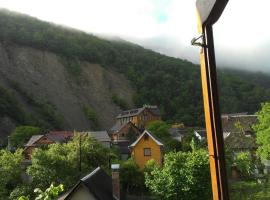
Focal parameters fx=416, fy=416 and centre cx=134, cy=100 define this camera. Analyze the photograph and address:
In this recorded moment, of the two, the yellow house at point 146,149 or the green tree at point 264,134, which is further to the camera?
the yellow house at point 146,149

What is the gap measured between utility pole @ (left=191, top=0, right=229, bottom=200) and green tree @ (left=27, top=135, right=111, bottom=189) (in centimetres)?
2719

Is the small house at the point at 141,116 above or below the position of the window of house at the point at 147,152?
above

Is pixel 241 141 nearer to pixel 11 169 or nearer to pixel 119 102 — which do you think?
pixel 11 169

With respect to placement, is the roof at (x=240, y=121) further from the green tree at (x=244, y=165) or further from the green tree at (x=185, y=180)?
the green tree at (x=185, y=180)

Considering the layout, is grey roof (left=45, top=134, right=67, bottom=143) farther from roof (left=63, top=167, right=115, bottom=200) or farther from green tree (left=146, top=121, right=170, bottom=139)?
roof (left=63, top=167, right=115, bottom=200)

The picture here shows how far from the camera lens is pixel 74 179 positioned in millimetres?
29766

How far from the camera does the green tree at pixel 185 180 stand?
2194 cm

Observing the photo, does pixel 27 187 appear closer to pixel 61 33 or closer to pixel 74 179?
pixel 74 179

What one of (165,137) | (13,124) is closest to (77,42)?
(13,124)

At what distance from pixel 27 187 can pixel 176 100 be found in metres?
81.3

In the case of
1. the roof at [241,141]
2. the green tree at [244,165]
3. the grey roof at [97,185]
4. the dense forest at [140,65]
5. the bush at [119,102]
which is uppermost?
the dense forest at [140,65]

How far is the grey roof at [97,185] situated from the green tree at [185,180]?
9.24 feet

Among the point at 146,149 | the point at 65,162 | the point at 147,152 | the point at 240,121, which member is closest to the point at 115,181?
the point at 65,162

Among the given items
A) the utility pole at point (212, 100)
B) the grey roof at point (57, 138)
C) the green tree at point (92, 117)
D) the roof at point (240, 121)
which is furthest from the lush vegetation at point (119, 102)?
the utility pole at point (212, 100)
